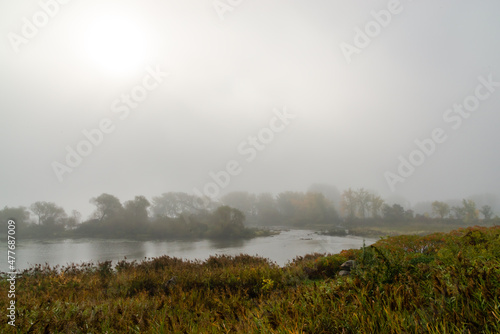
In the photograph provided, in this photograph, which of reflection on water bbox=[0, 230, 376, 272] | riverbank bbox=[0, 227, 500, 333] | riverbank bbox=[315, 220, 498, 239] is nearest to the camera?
riverbank bbox=[0, 227, 500, 333]

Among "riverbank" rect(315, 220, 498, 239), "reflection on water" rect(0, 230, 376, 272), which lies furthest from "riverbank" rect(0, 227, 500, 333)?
"riverbank" rect(315, 220, 498, 239)

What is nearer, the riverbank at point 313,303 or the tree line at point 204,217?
the riverbank at point 313,303

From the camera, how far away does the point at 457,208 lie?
19.2m

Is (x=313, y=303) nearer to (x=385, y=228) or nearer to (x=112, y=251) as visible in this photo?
(x=112, y=251)

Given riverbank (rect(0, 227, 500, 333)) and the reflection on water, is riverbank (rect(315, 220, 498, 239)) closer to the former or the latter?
the reflection on water

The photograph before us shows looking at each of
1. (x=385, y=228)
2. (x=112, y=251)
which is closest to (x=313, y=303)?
(x=112, y=251)

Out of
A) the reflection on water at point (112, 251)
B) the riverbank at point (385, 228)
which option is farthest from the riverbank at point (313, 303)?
the riverbank at point (385, 228)

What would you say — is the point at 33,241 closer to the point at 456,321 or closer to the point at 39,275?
the point at 39,275

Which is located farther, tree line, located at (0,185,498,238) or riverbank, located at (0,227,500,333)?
tree line, located at (0,185,498,238)

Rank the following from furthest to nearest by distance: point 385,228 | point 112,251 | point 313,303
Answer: point 385,228
point 112,251
point 313,303

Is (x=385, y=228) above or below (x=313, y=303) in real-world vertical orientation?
below

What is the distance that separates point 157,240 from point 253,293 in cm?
1246

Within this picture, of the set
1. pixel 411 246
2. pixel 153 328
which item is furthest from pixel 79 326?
pixel 411 246

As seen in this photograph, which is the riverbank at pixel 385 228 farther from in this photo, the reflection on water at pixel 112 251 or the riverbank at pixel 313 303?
the riverbank at pixel 313 303
